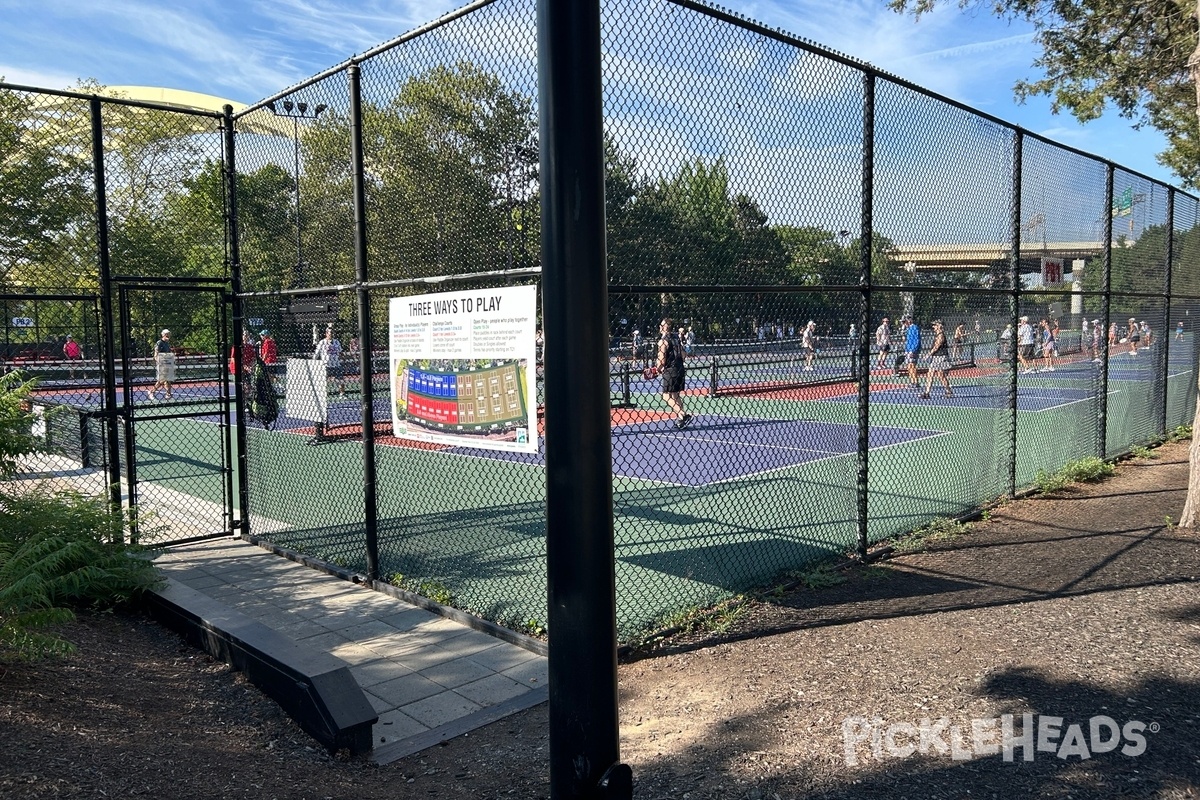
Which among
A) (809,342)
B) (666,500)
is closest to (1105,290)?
(666,500)

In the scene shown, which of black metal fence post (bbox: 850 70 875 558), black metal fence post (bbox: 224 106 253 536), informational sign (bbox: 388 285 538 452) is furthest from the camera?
black metal fence post (bbox: 224 106 253 536)

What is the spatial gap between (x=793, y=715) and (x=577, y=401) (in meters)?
2.46

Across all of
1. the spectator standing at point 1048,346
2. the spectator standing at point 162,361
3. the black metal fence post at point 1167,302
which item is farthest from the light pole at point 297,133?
the black metal fence post at point 1167,302

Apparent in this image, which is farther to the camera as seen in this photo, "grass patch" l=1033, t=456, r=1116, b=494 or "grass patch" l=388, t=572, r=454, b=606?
"grass patch" l=1033, t=456, r=1116, b=494

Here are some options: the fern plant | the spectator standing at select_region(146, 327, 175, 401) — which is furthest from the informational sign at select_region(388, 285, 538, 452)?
the spectator standing at select_region(146, 327, 175, 401)

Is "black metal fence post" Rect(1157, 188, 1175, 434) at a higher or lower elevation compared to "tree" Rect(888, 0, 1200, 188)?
→ lower

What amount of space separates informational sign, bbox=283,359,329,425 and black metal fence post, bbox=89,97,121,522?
1.36m

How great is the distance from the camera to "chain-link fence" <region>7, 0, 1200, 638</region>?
5.29 meters

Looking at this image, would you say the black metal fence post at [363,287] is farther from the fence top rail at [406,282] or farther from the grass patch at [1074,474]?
the grass patch at [1074,474]

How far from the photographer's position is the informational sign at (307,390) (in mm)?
6996

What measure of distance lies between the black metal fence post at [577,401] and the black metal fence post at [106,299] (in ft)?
17.8

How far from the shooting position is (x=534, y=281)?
487cm

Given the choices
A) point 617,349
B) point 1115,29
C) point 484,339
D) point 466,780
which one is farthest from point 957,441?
point 1115,29

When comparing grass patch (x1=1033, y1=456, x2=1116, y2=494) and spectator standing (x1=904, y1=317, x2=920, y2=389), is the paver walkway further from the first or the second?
grass patch (x1=1033, y1=456, x2=1116, y2=494)
